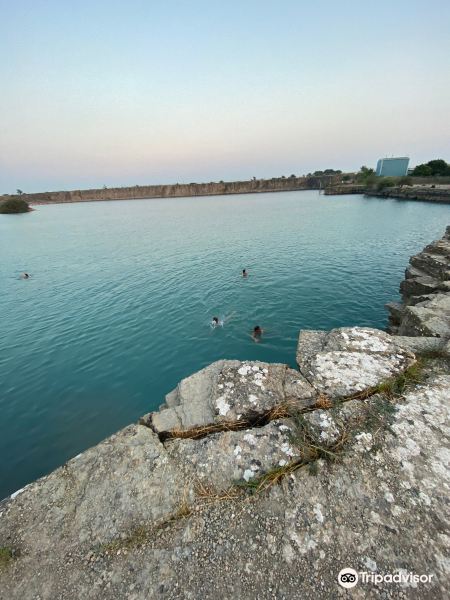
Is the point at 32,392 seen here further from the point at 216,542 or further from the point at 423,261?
the point at 423,261

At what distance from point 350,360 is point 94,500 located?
398 cm

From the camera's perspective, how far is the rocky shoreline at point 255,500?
6.77 ft

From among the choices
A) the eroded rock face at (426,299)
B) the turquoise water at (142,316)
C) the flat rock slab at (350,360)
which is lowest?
the turquoise water at (142,316)

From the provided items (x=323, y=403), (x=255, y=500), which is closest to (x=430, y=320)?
(x=323, y=403)

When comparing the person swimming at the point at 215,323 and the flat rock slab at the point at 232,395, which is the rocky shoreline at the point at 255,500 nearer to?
the flat rock slab at the point at 232,395

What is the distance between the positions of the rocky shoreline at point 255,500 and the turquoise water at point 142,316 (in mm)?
6003

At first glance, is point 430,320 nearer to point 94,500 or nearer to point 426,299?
point 426,299

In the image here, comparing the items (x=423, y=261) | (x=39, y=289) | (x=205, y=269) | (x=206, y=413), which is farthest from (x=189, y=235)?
(x=206, y=413)

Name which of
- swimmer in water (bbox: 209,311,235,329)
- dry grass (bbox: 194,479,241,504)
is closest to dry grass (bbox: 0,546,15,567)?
dry grass (bbox: 194,479,241,504)

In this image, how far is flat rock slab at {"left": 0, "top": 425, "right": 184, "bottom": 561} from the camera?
7.97 feet

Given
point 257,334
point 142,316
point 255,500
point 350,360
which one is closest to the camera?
point 255,500

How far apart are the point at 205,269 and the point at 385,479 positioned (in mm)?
20476

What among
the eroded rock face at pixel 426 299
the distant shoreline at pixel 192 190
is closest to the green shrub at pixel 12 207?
the distant shoreline at pixel 192 190

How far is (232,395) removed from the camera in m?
3.62
